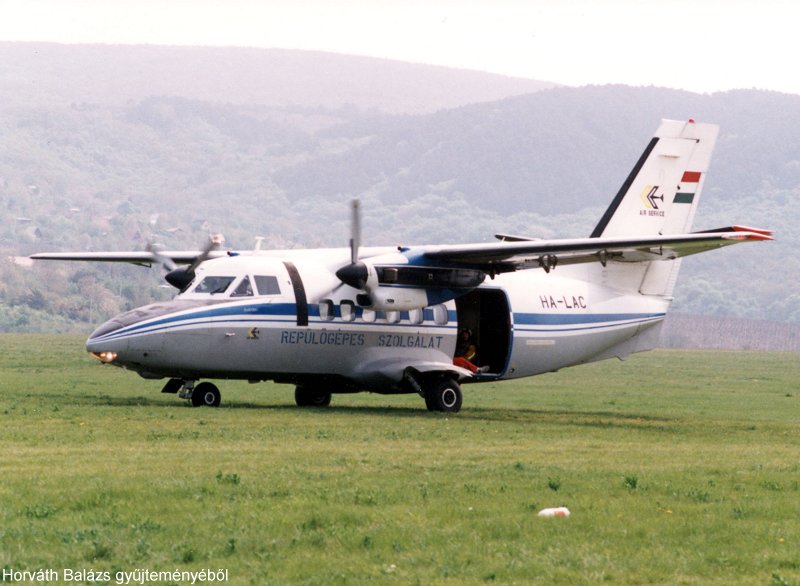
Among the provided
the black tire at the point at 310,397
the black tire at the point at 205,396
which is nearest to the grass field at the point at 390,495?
the black tire at the point at 205,396

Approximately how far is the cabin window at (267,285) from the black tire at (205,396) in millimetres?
2330

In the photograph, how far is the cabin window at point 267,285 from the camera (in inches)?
1177

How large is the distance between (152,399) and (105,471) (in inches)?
577

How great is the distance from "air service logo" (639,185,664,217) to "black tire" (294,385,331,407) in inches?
372

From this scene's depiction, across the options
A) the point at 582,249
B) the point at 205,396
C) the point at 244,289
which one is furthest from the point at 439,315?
the point at 205,396

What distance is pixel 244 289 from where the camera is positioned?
29.8 metres

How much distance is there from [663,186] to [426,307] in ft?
25.7

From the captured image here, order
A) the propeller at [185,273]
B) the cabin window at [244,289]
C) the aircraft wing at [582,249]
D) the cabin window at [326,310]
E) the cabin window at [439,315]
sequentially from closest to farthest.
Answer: the aircraft wing at [582,249] → the cabin window at [244,289] → the cabin window at [326,310] → the propeller at [185,273] → the cabin window at [439,315]

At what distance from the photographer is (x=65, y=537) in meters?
14.1

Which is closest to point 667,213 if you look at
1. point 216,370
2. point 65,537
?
point 216,370

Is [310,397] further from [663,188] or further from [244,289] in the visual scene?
[663,188]

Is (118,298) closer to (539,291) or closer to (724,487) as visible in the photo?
(539,291)

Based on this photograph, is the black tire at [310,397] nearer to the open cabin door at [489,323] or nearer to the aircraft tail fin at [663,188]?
the open cabin door at [489,323]

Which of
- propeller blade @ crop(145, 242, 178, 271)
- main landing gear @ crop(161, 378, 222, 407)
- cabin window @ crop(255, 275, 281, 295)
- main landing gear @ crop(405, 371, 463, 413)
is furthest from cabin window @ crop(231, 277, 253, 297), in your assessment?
main landing gear @ crop(405, 371, 463, 413)
